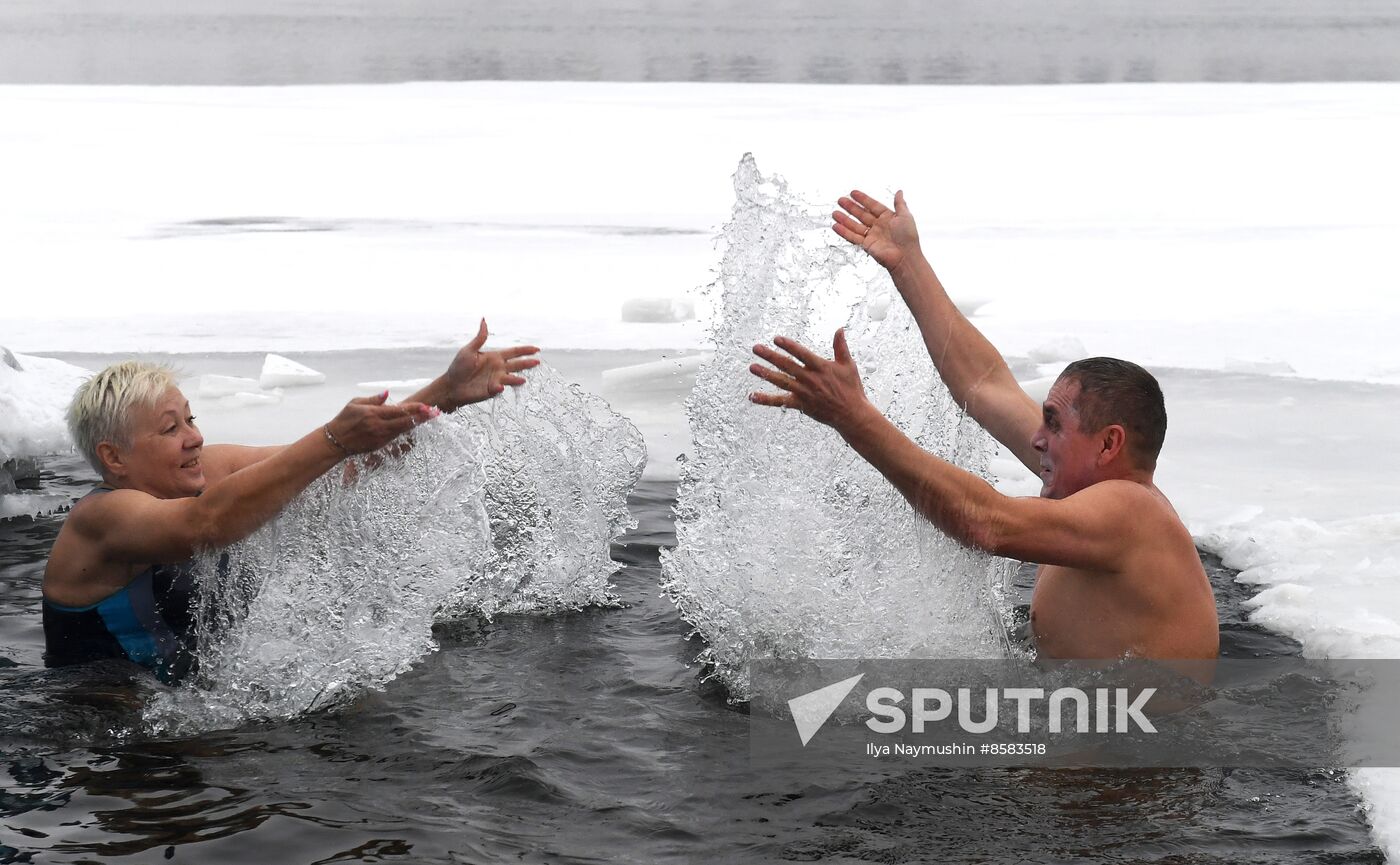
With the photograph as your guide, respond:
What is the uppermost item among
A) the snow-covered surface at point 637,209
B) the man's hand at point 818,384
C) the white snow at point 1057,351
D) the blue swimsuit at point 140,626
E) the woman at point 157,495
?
the snow-covered surface at point 637,209

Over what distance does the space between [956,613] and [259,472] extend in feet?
6.35

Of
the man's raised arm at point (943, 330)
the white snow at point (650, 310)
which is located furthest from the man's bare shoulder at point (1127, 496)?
the white snow at point (650, 310)

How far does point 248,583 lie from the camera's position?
13.9ft

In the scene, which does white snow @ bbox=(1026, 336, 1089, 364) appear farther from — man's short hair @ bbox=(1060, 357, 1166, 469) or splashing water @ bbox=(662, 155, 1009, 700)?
man's short hair @ bbox=(1060, 357, 1166, 469)

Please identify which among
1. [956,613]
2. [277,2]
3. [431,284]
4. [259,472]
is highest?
[277,2]

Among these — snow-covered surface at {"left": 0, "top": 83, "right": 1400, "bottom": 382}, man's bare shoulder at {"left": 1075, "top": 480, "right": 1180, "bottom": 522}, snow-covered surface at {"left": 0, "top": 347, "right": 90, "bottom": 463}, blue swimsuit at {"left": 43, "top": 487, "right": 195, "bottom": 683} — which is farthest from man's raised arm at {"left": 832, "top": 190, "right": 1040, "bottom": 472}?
snow-covered surface at {"left": 0, "top": 347, "right": 90, "bottom": 463}

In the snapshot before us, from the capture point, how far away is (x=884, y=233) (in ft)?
14.2

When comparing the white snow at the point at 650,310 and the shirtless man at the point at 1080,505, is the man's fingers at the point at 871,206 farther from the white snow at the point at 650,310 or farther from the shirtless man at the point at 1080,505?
the white snow at the point at 650,310

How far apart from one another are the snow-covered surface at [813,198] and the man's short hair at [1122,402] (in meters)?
1.01

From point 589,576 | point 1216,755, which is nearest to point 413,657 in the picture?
point 589,576

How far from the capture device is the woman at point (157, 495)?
3699mm

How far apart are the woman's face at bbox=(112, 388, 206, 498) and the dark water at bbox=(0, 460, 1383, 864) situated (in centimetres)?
58

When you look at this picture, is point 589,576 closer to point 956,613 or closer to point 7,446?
point 956,613

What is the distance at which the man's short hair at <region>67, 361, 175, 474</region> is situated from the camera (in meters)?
3.95
